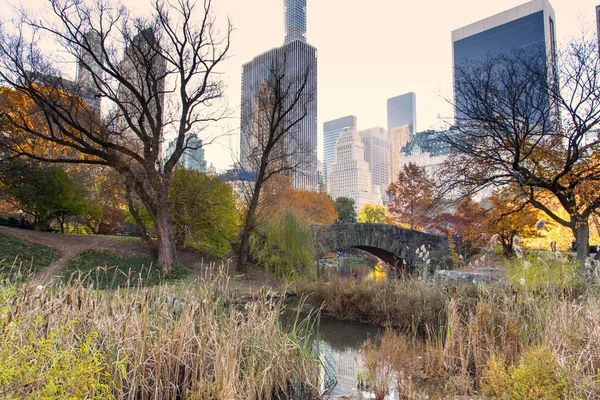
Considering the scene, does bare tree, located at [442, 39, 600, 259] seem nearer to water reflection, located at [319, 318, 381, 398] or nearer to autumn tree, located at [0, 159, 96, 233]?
water reflection, located at [319, 318, 381, 398]

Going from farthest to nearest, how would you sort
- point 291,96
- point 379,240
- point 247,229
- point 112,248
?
point 379,240 → point 291,96 → point 247,229 → point 112,248

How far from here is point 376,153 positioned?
161m

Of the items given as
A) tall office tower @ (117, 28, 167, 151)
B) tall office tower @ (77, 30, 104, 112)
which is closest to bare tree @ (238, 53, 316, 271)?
tall office tower @ (117, 28, 167, 151)

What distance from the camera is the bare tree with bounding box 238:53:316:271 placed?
13.8 m

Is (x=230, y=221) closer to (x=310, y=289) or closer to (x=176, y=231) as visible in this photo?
(x=176, y=231)

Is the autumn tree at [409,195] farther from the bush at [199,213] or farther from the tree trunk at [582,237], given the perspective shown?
the tree trunk at [582,237]

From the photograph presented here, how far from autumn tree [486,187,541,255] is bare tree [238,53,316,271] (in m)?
6.79

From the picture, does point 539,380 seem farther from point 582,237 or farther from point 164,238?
point 164,238

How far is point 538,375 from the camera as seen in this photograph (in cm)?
294

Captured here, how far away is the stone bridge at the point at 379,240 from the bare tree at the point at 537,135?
6.94 m

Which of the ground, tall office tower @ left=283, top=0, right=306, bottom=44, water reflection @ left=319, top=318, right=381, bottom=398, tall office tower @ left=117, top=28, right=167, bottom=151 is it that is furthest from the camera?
tall office tower @ left=283, top=0, right=306, bottom=44

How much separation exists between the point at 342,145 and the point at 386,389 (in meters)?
120

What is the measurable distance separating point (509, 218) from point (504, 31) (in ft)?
195

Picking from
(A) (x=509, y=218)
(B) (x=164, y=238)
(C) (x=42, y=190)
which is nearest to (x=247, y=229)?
(B) (x=164, y=238)
